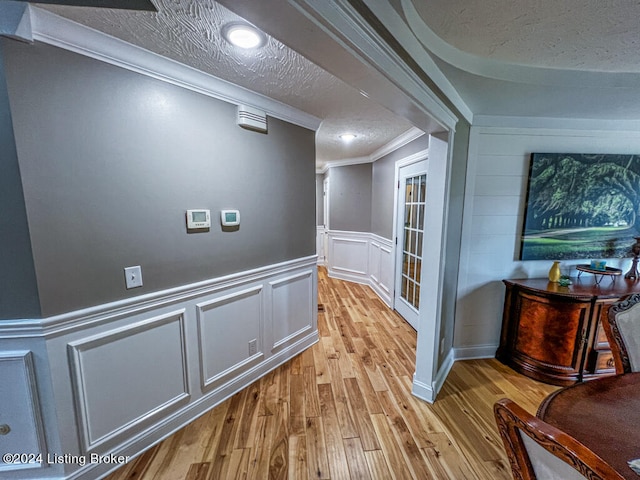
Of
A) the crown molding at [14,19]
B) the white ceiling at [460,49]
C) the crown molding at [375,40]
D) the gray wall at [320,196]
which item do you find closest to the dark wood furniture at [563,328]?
the white ceiling at [460,49]

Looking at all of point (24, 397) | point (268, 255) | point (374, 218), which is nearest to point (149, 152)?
point (268, 255)

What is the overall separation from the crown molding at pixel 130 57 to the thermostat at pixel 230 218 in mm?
756

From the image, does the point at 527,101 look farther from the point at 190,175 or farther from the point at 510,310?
the point at 190,175

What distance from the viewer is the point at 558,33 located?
1231 mm

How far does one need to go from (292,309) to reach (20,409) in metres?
1.69

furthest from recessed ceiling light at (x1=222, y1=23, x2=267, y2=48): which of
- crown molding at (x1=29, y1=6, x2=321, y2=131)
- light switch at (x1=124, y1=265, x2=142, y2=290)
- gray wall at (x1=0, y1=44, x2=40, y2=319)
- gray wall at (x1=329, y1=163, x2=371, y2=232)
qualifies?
gray wall at (x1=329, y1=163, x2=371, y2=232)

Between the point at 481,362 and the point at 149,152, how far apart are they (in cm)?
311

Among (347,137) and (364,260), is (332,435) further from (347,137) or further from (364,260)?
(364,260)

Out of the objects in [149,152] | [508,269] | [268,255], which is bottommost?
[508,269]

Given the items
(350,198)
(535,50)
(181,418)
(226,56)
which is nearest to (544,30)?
(535,50)

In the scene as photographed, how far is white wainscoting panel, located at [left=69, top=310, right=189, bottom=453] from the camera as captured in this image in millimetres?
1286

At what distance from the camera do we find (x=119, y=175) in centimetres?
133

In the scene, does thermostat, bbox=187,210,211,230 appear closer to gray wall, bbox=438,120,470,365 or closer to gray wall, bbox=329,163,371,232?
gray wall, bbox=438,120,470,365

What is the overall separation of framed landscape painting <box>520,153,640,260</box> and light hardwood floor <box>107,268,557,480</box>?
4.07ft
